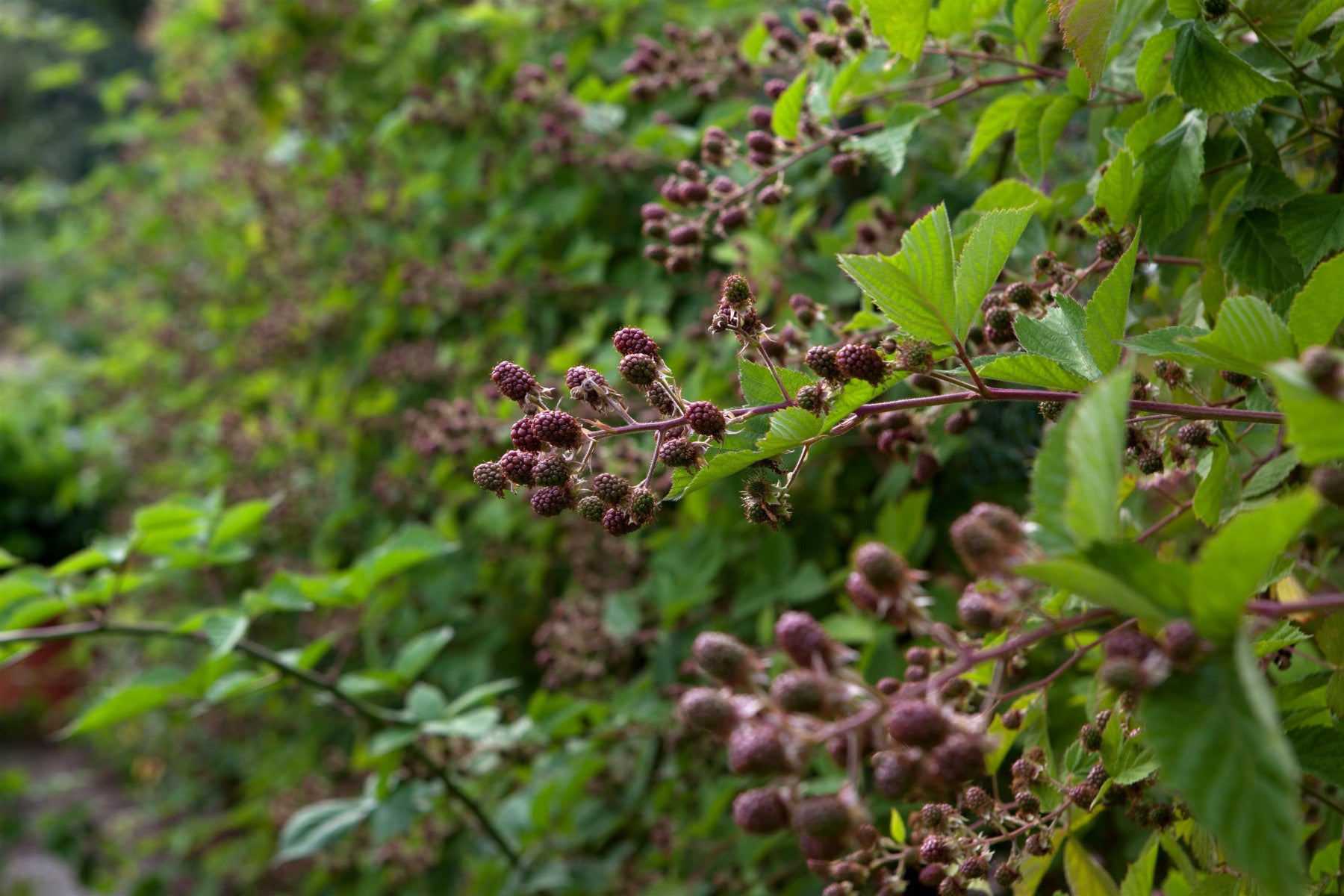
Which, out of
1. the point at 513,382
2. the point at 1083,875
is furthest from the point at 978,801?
the point at 513,382

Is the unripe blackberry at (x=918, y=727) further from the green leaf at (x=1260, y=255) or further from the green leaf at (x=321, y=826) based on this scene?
the green leaf at (x=321, y=826)

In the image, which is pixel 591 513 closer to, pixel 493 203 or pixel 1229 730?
pixel 1229 730

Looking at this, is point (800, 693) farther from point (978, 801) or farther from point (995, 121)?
point (995, 121)

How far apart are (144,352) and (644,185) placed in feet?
11.6

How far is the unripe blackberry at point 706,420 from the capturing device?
0.78 m

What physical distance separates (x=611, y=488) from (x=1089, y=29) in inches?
25.6

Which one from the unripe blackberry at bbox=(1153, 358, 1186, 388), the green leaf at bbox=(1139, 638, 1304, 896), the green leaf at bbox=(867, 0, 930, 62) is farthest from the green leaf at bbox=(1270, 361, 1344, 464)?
the green leaf at bbox=(867, 0, 930, 62)

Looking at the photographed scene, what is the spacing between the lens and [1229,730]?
504 millimetres

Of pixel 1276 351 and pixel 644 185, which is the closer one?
pixel 1276 351

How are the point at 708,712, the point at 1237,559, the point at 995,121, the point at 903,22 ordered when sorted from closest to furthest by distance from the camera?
the point at 1237,559 → the point at 708,712 → the point at 903,22 → the point at 995,121

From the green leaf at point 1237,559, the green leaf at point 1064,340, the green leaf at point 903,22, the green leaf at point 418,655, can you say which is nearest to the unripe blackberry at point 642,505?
the green leaf at point 1064,340

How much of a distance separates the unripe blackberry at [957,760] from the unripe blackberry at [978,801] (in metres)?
0.33

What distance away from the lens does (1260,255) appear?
3.34 feet

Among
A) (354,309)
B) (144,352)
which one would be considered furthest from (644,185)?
(144,352)
